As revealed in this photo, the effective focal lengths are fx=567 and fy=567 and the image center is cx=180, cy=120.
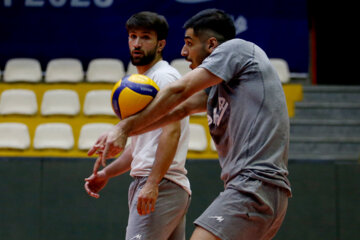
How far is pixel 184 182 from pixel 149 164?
0.26m

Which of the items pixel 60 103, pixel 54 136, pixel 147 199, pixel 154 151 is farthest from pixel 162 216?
→ pixel 60 103

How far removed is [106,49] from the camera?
9.20 metres

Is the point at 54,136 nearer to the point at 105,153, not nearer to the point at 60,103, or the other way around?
the point at 60,103

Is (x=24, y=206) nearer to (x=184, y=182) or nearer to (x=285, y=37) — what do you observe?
(x=184, y=182)

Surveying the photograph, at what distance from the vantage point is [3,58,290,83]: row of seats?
27.8 ft

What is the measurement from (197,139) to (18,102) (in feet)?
8.91

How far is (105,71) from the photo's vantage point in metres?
8.59

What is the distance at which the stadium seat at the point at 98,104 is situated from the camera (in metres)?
7.89

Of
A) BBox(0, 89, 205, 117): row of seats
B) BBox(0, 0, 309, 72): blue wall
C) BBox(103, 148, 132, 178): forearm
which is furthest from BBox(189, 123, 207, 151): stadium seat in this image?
BBox(103, 148, 132, 178): forearm

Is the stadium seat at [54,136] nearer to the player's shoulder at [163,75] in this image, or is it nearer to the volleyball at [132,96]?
the player's shoulder at [163,75]

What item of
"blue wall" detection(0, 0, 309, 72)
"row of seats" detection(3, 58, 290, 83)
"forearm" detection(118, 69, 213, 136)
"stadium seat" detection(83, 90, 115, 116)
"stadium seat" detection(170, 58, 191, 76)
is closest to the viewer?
"forearm" detection(118, 69, 213, 136)

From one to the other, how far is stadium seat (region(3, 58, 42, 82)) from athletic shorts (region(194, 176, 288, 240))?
6.66 metres

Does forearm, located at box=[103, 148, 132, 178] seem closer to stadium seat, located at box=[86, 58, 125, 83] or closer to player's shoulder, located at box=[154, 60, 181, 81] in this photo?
player's shoulder, located at box=[154, 60, 181, 81]

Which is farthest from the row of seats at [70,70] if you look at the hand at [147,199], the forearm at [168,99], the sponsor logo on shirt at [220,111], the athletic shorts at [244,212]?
the athletic shorts at [244,212]
